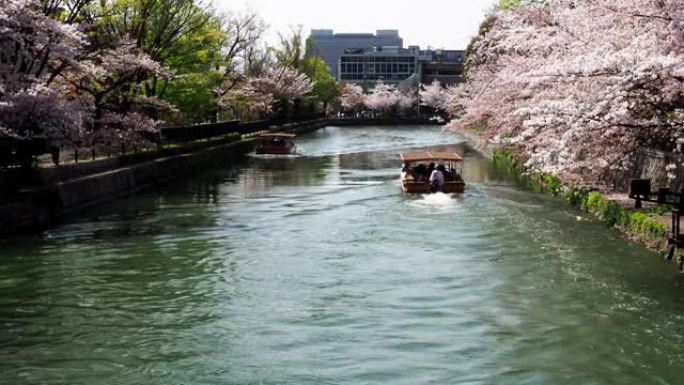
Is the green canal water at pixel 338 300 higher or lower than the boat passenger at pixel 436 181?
lower

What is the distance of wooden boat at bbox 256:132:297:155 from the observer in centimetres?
6200

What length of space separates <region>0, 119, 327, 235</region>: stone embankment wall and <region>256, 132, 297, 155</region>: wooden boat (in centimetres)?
1075

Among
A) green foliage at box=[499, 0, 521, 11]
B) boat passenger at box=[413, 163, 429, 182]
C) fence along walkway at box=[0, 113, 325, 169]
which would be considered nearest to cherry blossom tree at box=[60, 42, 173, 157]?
fence along walkway at box=[0, 113, 325, 169]

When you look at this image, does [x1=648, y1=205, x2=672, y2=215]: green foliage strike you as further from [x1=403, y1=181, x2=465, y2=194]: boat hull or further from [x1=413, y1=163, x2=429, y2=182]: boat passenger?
[x1=413, y1=163, x2=429, y2=182]: boat passenger

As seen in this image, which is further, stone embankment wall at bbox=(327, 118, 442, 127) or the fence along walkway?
stone embankment wall at bbox=(327, 118, 442, 127)

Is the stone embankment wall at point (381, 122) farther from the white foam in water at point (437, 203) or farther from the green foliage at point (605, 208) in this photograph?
the white foam in water at point (437, 203)

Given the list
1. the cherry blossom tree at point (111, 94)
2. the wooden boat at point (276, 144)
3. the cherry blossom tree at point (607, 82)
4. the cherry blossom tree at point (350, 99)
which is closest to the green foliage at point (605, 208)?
the cherry blossom tree at point (607, 82)

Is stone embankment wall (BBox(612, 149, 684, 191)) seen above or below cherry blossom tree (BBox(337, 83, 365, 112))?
below

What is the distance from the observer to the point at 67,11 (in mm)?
36250

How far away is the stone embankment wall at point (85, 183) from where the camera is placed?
86.3ft

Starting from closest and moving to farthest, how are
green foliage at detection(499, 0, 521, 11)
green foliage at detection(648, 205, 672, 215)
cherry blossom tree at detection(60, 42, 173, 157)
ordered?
green foliage at detection(648, 205, 672, 215)
cherry blossom tree at detection(60, 42, 173, 157)
green foliage at detection(499, 0, 521, 11)

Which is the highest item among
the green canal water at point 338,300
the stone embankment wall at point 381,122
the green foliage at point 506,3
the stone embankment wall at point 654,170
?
the green foliage at point 506,3

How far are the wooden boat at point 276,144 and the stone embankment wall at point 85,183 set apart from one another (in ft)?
35.3

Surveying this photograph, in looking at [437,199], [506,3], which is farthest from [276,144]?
[437,199]
